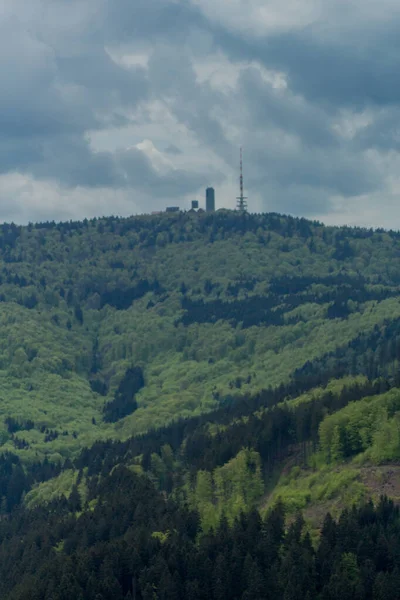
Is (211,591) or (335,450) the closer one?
(211,591)

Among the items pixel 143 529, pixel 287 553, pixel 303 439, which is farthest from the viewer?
pixel 303 439

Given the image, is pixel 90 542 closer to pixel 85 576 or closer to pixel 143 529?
pixel 143 529

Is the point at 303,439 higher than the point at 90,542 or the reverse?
higher

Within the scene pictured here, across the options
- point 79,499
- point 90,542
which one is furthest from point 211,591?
point 79,499

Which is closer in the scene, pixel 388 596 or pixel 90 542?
pixel 388 596

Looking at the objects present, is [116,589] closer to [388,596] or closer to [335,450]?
[388,596]

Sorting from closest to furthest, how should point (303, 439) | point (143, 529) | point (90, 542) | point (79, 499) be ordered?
point (143, 529) → point (90, 542) → point (303, 439) → point (79, 499)

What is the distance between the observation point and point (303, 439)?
175 metres

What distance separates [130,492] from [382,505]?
173 feet

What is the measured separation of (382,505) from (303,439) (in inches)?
1574

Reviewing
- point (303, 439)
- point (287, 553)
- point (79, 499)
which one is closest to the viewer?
point (287, 553)

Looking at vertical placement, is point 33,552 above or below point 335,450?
below

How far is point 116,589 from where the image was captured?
132 m

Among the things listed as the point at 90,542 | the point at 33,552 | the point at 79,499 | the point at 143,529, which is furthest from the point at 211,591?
the point at 79,499
